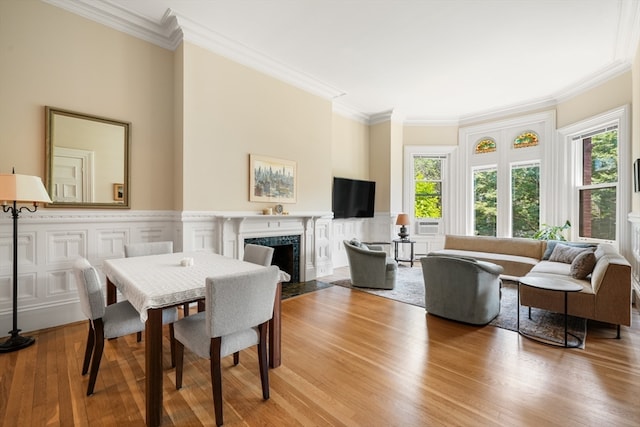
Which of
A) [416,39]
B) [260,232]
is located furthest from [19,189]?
[416,39]

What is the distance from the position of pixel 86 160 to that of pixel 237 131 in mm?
1840

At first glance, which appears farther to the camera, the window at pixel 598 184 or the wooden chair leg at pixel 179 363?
the window at pixel 598 184

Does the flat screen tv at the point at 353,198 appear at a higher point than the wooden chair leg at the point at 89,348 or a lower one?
higher

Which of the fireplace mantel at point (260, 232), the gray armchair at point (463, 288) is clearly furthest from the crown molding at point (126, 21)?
the gray armchair at point (463, 288)

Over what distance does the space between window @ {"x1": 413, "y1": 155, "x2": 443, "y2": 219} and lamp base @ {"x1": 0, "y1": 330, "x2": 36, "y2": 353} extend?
Answer: 22.8 ft

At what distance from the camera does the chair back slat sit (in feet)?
5.68

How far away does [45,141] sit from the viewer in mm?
3115

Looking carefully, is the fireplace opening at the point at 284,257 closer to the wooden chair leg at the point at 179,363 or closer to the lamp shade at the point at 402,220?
the lamp shade at the point at 402,220

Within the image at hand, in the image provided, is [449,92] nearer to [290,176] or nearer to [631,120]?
[631,120]

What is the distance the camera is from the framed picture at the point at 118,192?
355cm

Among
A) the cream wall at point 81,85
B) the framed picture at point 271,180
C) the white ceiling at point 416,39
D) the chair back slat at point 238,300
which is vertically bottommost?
the chair back slat at point 238,300

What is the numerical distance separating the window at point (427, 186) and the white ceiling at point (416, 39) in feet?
6.41

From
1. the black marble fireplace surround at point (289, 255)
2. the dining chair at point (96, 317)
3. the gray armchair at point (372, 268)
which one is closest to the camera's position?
the dining chair at point (96, 317)

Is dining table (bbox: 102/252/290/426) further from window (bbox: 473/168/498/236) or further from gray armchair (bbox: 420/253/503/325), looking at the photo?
window (bbox: 473/168/498/236)
